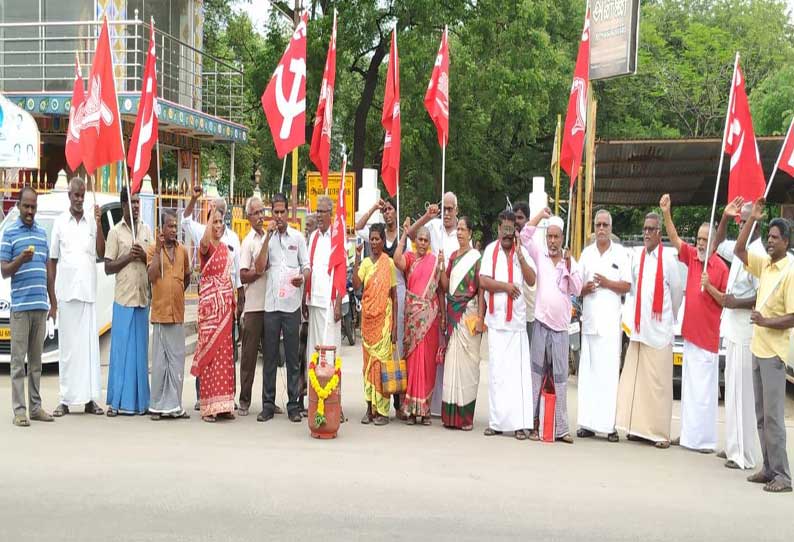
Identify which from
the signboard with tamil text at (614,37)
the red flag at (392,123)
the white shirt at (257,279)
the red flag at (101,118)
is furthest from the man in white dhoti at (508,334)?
the signboard with tamil text at (614,37)

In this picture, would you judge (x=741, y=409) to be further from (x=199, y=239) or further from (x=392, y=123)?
(x=199, y=239)

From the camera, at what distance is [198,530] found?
18.0 feet

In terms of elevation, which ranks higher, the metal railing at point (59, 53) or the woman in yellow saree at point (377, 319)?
the metal railing at point (59, 53)

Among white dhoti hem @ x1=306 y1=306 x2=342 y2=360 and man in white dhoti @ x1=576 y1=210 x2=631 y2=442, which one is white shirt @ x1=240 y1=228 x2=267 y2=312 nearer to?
white dhoti hem @ x1=306 y1=306 x2=342 y2=360

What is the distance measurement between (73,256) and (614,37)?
952 cm

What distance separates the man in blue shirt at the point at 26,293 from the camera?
8.33 m

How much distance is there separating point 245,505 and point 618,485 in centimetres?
268

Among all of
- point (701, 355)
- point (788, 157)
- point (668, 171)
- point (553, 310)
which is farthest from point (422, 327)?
point (668, 171)

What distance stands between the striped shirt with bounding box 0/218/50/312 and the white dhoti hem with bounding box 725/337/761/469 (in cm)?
598

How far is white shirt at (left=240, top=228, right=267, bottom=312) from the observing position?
891 centimetres

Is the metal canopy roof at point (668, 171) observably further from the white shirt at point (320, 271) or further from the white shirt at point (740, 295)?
the white shirt at point (740, 295)

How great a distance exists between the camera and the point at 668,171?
2005 centimetres

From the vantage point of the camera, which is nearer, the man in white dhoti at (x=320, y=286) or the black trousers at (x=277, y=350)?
the black trousers at (x=277, y=350)

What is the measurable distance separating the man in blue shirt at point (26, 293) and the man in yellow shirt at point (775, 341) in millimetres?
6046
